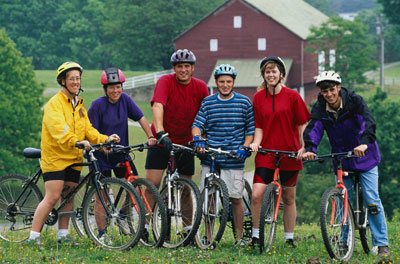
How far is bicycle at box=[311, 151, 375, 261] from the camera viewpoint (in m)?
7.28

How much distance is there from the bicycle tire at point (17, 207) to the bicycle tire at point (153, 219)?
147cm

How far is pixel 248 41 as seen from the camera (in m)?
61.9

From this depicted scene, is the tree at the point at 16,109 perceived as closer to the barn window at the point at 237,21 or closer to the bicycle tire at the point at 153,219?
the barn window at the point at 237,21

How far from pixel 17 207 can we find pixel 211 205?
2.64 metres

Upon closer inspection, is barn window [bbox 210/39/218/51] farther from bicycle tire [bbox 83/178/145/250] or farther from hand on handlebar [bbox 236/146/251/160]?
hand on handlebar [bbox 236/146/251/160]

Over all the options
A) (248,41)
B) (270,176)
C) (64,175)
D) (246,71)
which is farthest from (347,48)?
(64,175)

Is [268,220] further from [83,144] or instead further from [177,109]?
[83,144]

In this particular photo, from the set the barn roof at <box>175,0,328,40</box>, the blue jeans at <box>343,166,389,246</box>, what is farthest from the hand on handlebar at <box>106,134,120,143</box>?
the barn roof at <box>175,0,328,40</box>

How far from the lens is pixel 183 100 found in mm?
8367

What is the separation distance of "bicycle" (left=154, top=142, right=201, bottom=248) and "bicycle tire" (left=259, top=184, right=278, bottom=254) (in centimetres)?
83

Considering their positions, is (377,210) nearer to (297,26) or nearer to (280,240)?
(280,240)

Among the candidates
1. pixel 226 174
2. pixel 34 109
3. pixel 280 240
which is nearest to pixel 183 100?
pixel 226 174

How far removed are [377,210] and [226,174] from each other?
181 centimetres

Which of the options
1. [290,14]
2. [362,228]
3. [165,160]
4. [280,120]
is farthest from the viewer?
[290,14]
